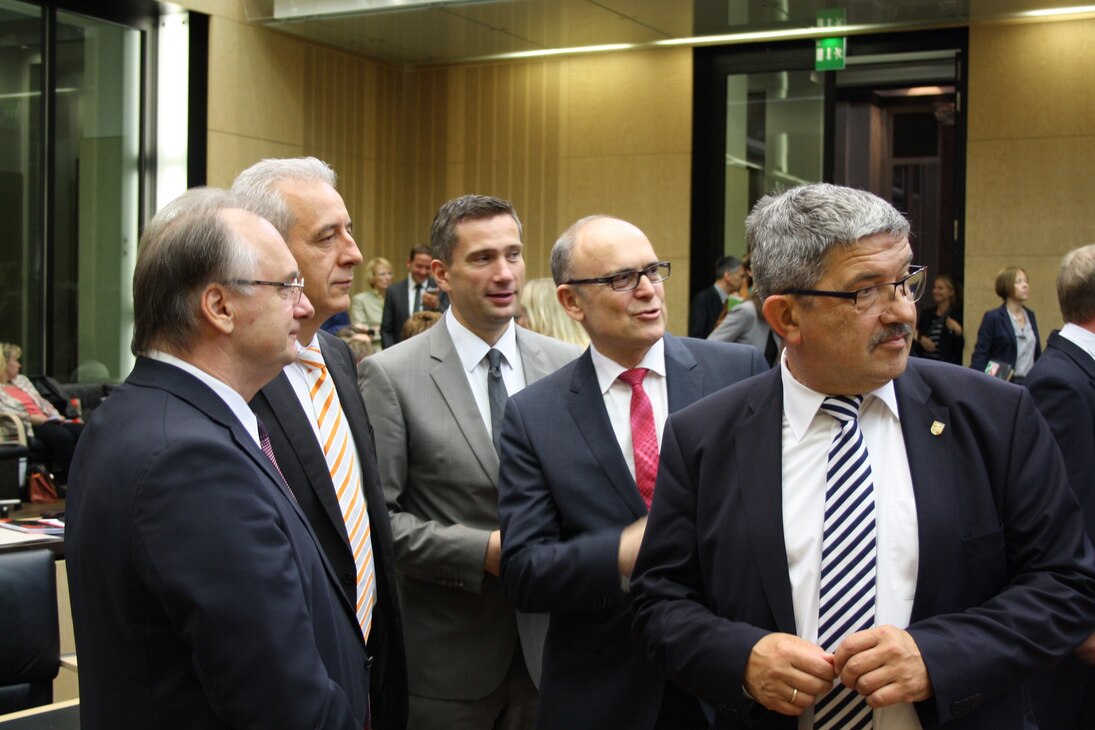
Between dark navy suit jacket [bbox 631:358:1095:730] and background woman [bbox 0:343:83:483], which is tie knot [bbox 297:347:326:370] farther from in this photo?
background woman [bbox 0:343:83:483]

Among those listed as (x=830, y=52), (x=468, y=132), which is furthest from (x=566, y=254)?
(x=468, y=132)

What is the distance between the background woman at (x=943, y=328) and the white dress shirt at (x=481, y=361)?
930 centimetres

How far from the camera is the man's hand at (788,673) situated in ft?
5.87

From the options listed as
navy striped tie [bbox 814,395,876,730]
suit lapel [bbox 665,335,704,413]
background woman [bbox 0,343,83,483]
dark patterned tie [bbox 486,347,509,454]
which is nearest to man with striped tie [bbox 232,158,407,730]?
dark patterned tie [bbox 486,347,509,454]

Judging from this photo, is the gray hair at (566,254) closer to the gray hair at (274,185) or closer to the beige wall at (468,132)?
the gray hair at (274,185)

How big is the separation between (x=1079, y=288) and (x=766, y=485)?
176 centimetres

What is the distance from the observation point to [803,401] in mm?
2025

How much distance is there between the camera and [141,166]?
11922 mm

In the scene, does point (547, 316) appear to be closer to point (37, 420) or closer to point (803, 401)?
point (803, 401)

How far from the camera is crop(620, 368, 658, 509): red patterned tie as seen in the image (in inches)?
99.3

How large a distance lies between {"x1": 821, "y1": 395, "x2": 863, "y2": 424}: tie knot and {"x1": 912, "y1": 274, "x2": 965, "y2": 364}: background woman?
1012cm

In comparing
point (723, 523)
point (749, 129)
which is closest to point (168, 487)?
point (723, 523)

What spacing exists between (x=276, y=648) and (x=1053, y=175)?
455 inches

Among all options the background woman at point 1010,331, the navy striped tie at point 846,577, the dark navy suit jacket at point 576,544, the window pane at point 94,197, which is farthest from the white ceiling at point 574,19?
the navy striped tie at point 846,577
